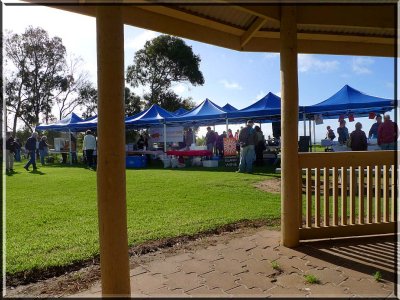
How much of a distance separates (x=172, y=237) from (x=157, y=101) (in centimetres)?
3348

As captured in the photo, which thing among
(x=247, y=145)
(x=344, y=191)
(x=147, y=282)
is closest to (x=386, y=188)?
(x=344, y=191)

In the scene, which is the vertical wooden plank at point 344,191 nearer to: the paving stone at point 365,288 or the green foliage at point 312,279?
the paving stone at point 365,288

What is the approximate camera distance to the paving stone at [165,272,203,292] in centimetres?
308

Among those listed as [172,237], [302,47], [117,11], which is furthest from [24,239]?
[302,47]

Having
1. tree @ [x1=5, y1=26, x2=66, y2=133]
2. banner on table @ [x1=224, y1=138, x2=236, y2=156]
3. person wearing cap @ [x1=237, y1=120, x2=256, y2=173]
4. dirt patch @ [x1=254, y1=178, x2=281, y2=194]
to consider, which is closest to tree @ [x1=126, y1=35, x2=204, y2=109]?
tree @ [x1=5, y1=26, x2=66, y2=133]

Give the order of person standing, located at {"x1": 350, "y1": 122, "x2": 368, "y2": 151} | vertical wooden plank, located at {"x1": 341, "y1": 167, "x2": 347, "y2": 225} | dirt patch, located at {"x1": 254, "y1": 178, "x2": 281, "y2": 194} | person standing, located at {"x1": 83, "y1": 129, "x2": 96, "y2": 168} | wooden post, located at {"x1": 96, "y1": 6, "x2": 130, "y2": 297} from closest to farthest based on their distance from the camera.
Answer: wooden post, located at {"x1": 96, "y1": 6, "x2": 130, "y2": 297}, vertical wooden plank, located at {"x1": 341, "y1": 167, "x2": 347, "y2": 225}, dirt patch, located at {"x1": 254, "y1": 178, "x2": 281, "y2": 194}, person standing, located at {"x1": 350, "y1": 122, "x2": 368, "y2": 151}, person standing, located at {"x1": 83, "y1": 129, "x2": 96, "y2": 168}

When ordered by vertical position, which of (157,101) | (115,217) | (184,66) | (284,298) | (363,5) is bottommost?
(284,298)

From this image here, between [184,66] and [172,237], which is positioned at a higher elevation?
[184,66]

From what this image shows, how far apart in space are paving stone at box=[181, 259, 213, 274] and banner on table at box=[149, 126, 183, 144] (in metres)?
15.0

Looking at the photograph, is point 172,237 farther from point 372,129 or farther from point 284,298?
point 372,129

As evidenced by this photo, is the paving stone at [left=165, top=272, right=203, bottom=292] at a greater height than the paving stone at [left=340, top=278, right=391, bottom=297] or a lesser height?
greater

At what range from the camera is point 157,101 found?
3719 cm

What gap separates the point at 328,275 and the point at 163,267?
5.47ft

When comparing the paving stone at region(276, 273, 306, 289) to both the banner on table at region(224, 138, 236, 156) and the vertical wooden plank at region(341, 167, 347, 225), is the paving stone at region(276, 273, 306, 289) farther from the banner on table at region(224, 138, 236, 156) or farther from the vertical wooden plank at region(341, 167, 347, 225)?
the banner on table at region(224, 138, 236, 156)
